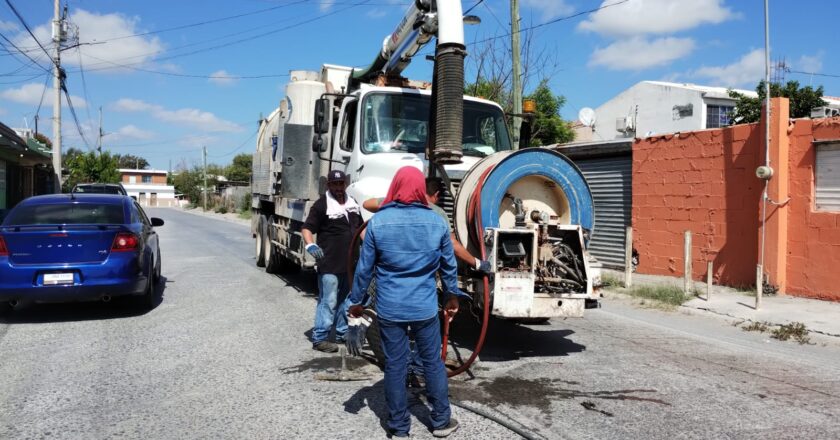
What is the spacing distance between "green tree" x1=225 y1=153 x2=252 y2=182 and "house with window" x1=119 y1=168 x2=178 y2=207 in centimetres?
977

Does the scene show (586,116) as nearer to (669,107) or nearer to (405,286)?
(405,286)

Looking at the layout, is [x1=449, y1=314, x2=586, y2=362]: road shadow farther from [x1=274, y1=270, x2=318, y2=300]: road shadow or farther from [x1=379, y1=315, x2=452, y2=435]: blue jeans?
[x1=274, y1=270, x2=318, y2=300]: road shadow

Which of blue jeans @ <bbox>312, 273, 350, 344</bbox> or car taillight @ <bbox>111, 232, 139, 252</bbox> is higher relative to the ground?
car taillight @ <bbox>111, 232, 139, 252</bbox>

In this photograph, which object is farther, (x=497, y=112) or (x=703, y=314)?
(x=703, y=314)

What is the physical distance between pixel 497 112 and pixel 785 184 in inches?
214

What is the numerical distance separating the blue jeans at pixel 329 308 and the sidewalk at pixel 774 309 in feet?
19.0

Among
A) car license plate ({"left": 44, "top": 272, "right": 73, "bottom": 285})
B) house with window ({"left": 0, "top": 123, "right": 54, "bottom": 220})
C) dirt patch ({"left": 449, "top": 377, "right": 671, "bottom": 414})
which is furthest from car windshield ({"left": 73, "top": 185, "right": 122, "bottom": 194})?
dirt patch ({"left": 449, "top": 377, "right": 671, "bottom": 414})

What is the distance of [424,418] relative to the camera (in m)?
4.53

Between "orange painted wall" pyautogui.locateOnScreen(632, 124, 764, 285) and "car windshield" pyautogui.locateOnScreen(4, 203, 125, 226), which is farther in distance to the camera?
"orange painted wall" pyautogui.locateOnScreen(632, 124, 764, 285)

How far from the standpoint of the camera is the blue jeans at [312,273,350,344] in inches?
253

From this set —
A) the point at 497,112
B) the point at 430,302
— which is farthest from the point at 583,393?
the point at 497,112

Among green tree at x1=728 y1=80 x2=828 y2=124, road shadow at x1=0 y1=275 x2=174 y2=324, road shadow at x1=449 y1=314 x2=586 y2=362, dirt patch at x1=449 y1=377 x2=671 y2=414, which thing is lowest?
dirt patch at x1=449 y1=377 x2=671 y2=414

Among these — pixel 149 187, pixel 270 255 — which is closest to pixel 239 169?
pixel 149 187

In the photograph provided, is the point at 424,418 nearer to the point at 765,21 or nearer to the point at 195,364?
the point at 195,364
